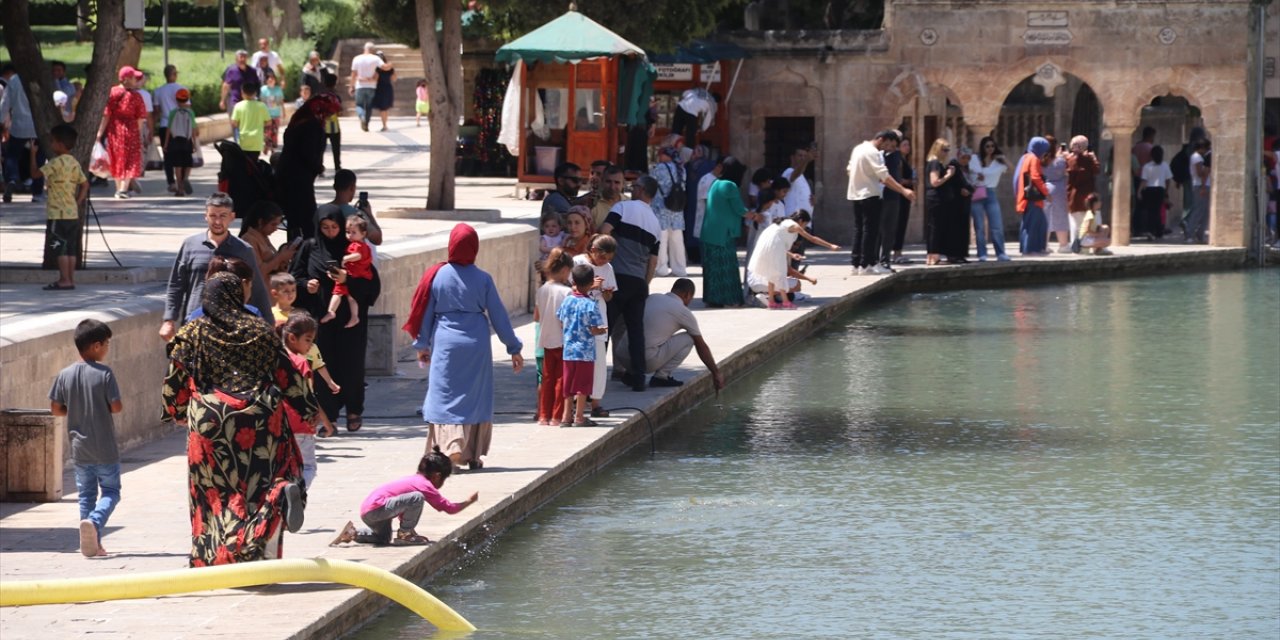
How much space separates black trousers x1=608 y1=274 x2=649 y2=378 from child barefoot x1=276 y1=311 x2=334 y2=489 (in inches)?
142

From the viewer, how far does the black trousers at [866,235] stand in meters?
23.9

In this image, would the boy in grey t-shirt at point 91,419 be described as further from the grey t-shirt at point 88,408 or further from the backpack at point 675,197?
the backpack at point 675,197

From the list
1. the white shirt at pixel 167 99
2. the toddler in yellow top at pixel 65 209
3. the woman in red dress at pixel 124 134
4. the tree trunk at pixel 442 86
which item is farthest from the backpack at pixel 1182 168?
the toddler in yellow top at pixel 65 209

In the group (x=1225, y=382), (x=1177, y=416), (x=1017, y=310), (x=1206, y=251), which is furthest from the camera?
(x=1206, y=251)

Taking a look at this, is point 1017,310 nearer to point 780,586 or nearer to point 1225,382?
point 1225,382

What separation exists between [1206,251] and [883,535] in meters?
18.3

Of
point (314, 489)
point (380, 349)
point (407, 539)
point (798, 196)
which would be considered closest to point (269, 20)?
point (798, 196)


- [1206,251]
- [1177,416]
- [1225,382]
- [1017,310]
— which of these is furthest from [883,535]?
[1206,251]

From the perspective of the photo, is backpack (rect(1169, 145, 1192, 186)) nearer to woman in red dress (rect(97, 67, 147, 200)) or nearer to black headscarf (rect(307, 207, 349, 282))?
woman in red dress (rect(97, 67, 147, 200))

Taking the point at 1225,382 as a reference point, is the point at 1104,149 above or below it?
above

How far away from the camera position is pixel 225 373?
341 inches

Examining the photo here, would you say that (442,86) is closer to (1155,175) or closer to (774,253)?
(774,253)

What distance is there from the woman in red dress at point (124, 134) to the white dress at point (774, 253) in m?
8.51

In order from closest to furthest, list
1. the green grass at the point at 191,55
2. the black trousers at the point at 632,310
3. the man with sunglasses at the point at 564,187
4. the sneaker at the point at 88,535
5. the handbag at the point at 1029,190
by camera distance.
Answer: the sneaker at the point at 88,535, the black trousers at the point at 632,310, the man with sunglasses at the point at 564,187, the handbag at the point at 1029,190, the green grass at the point at 191,55
